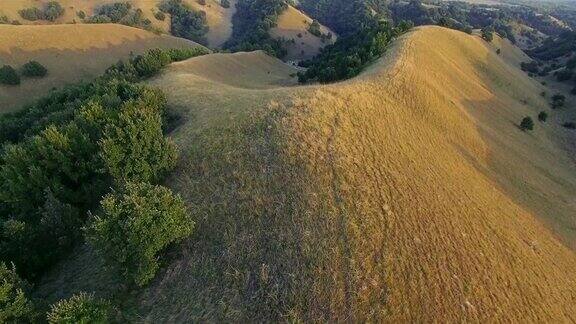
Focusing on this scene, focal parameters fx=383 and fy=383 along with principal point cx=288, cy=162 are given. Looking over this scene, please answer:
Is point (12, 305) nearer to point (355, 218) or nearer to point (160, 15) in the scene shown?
point (355, 218)

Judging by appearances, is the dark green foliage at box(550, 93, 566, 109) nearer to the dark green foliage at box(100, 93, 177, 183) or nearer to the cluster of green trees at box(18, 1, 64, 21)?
the dark green foliage at box(100, 93, 177, 183)

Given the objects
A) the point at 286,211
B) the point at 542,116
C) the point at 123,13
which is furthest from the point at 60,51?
the point at 542,116

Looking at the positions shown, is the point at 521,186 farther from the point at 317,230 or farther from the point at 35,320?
the point at 35,320

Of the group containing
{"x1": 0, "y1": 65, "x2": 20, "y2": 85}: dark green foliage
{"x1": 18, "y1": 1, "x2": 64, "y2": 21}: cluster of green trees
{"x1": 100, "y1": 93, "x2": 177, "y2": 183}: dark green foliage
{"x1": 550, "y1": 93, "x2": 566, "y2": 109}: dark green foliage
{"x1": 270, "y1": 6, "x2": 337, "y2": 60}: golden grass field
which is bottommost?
{"x1": 18, "y1": 1, "x2": 64, "y2": 21}: cluster of green trees

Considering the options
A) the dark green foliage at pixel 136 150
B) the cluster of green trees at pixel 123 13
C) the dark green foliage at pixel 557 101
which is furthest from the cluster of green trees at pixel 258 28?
the dark green foliage at pixel 136 150

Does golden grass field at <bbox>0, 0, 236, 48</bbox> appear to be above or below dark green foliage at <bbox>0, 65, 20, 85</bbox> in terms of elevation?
below

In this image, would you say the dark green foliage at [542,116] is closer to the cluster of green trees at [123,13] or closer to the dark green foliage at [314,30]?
the dark green foliage at [314,30]

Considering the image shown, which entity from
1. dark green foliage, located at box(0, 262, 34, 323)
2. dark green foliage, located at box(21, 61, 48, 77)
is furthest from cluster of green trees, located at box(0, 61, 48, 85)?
dark green foliage, located at box(0, 262, 34, 323)
